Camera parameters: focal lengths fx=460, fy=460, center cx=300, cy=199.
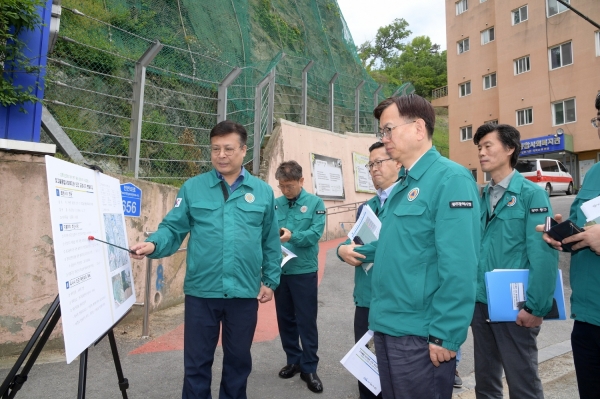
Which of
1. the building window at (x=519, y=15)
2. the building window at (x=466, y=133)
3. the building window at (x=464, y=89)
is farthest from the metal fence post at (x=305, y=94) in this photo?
the building window at (x=464, y=89)

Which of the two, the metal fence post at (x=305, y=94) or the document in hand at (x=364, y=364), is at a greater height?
the metal fence post at (x=305, y=94)

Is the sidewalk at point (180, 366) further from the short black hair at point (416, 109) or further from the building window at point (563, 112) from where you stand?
the building window at point (563, 112)

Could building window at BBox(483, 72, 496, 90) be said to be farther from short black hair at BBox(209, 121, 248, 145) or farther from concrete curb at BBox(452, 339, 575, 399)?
short black hair at BBox(209, 121, 248, 145)

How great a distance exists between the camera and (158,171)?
729 cm

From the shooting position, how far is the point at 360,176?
1431cm

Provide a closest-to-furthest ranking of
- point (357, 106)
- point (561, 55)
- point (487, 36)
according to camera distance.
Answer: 1. point (357, 106)
2. point (561, 55)
3. point (487, 36)

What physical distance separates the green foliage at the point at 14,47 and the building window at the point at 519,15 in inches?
1049

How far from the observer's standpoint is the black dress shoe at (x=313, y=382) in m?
3.91

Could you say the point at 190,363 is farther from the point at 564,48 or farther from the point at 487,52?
the point at 487,52

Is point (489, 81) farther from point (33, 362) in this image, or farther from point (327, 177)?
point (33, 362)

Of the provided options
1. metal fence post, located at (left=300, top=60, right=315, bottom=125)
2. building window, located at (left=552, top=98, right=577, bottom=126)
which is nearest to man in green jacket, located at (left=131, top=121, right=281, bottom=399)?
metal fence post, located at (left=300, top=60, right=315, bottom=125)

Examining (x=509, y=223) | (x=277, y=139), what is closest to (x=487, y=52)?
(x=277, y=139)

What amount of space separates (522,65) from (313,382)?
26371mm

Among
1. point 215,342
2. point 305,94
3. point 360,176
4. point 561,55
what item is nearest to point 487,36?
point 561,55
